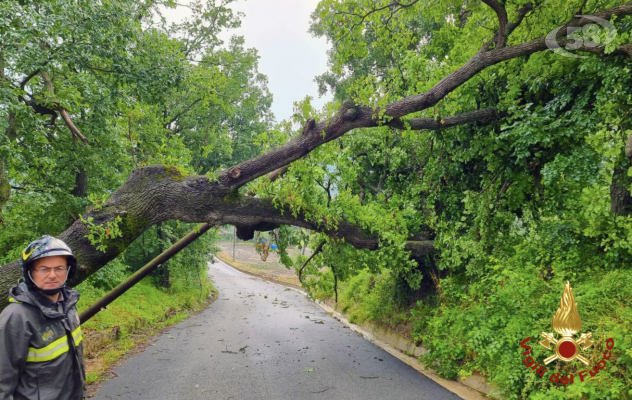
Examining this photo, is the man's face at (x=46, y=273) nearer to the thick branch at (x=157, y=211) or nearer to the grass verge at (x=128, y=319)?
the thick branch at (x=157, y=211)

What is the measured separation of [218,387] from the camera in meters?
6.04

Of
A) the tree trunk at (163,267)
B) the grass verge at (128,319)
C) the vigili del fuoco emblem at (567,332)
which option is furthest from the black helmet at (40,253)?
the tree trunk at (163,267)

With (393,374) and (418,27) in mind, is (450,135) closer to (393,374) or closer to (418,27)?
(393,374)

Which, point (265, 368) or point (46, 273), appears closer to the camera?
point (46, 273)

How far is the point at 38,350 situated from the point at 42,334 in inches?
3.9

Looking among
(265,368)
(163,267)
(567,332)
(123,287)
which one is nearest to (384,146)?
(265,368)

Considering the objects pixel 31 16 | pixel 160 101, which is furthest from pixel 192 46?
pixel 31 16

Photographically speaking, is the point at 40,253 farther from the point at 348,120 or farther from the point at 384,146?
the point at 384,146

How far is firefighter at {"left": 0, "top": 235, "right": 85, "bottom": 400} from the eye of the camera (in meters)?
2.25

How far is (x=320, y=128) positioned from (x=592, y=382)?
4381 millimetres

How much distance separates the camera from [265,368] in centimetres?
723

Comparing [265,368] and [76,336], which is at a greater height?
[76,336]

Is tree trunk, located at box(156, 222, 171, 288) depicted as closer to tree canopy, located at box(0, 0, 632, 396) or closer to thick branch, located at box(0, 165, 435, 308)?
tree canopy, located at box(0, 0, 632, 396)

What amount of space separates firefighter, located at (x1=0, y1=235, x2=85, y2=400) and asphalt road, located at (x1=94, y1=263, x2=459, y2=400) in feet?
11.8
